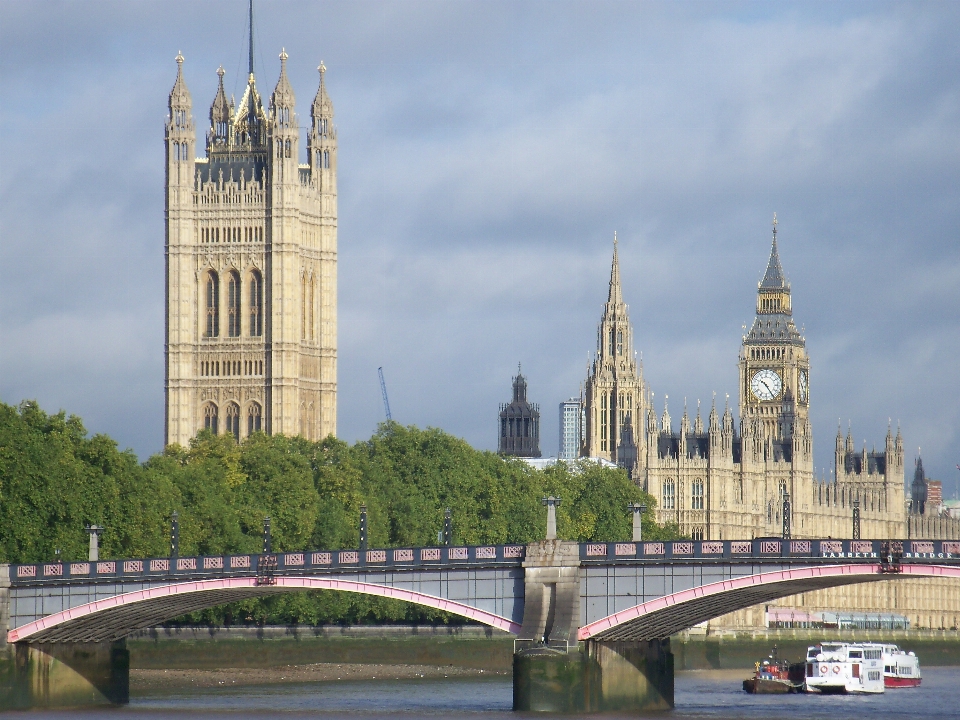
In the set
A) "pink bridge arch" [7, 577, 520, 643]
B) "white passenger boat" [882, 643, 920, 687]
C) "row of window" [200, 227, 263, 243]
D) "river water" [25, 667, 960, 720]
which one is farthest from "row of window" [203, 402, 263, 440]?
"pink bridge arch" [7, 577, 520, 643]

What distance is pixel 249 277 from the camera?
178 meters

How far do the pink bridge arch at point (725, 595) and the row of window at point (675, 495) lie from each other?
286ft

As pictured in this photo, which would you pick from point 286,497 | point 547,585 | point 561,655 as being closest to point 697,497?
point 286,497

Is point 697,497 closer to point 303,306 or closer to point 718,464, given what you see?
point 718,464

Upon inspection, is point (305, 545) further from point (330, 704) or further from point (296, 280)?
point (296, 280)

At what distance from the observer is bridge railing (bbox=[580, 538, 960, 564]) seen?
2995 inches

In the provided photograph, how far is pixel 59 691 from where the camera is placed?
86938 mm

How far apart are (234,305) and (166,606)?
93.4m

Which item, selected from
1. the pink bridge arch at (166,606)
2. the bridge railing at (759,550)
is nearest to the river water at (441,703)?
the pink bridge arch at (166,606)

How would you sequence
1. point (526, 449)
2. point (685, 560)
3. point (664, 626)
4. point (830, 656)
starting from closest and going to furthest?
point (685, 560)
point (664, 626)
point (830, 656)
point (526, 449)

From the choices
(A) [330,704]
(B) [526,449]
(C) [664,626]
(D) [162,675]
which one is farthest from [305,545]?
(B) [526,449]

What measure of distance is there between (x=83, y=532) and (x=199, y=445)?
4036 centimetres

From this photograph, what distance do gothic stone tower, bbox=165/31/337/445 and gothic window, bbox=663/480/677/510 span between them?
2329 centimetres

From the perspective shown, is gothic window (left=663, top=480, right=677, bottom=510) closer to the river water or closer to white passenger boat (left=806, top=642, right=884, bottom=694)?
white passenger boat (left=806, top=642, right=884, bottom=694)
